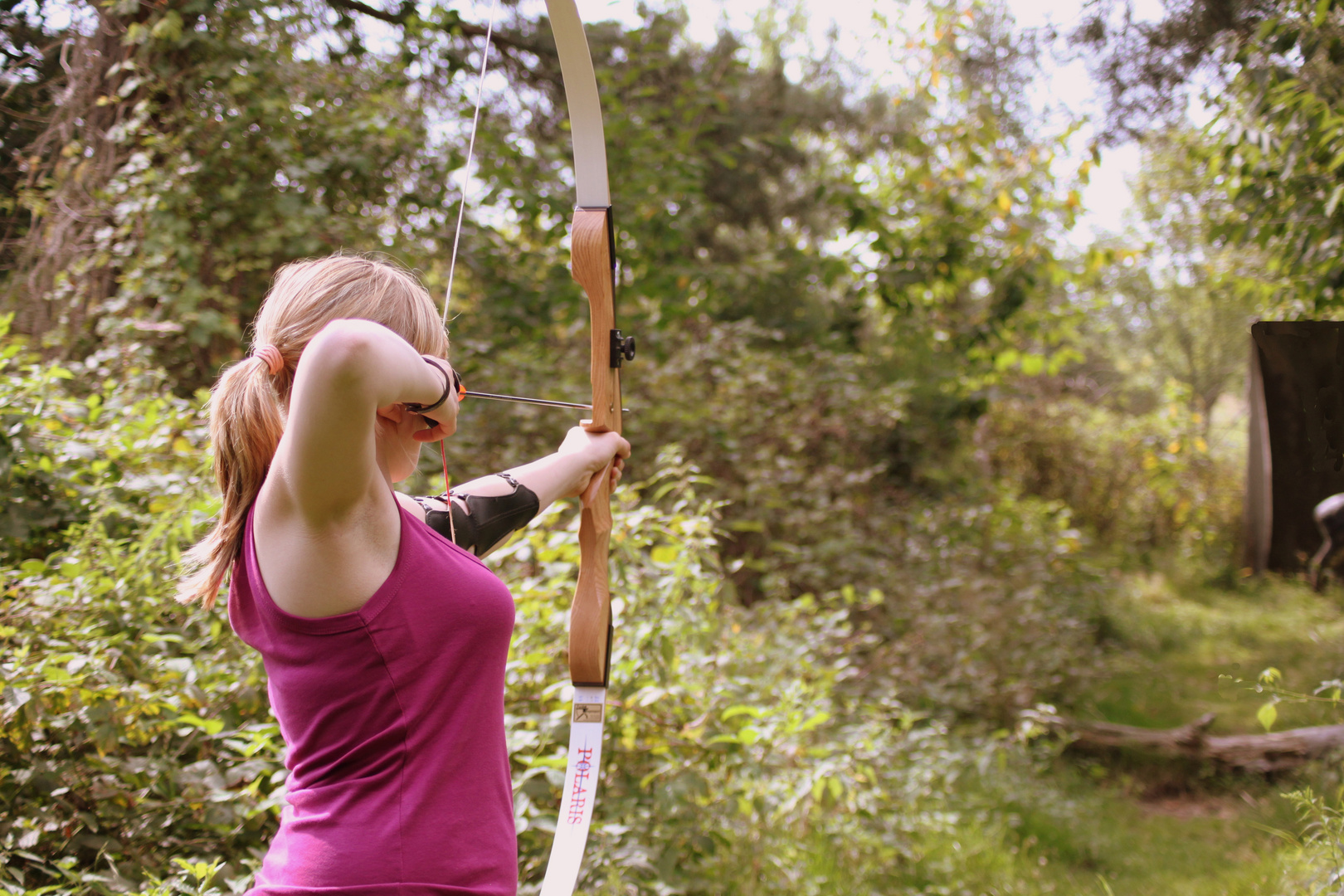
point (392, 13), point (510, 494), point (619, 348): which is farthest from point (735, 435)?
point (510, 494)

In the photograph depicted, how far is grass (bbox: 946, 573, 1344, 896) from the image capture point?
2.82 meters

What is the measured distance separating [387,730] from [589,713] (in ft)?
2.10

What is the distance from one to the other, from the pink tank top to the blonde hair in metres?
0.05

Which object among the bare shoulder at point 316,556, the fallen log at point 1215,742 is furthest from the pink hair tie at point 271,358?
the fallen log at point 1215,742

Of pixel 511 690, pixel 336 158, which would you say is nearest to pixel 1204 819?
pixel 511 690

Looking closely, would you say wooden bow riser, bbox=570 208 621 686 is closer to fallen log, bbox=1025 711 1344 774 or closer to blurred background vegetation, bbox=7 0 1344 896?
blurred background vegetation, bbox=7 0 1344 896

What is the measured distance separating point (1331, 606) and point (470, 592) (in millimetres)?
6092

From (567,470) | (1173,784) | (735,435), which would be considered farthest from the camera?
(735,435)

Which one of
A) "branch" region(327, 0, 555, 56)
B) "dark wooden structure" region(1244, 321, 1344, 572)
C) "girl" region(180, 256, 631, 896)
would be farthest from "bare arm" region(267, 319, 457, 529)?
"branch" region(327, 0, 555, 56)

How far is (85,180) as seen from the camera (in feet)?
11.0

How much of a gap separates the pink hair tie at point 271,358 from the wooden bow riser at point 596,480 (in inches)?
24.4

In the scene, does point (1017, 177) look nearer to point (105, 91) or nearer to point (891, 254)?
point (891, 254)

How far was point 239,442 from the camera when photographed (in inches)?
37.9

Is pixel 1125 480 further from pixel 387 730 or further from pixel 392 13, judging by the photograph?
pixel 387 730
